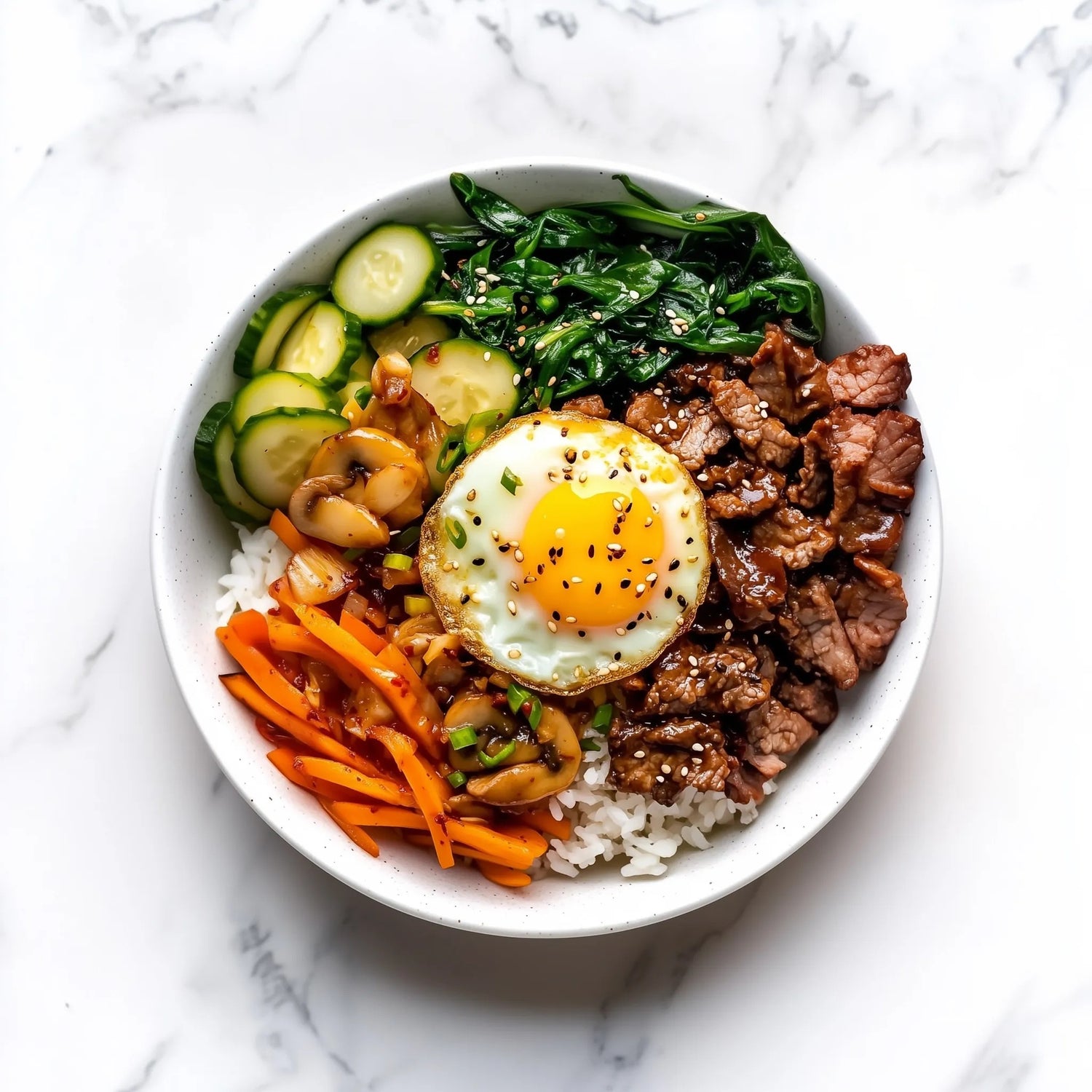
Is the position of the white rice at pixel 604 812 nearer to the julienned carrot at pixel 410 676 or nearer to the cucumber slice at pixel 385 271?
the julienned carrot at pixel 410 676

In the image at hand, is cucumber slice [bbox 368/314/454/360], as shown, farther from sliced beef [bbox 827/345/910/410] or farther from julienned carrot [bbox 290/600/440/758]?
sliced beef [bbox 827/345/910/410]

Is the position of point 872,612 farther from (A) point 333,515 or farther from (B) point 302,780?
(B) point 302,780

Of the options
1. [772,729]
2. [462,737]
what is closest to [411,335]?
[462,737]

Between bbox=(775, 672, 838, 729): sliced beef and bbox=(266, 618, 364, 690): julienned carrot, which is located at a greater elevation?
bbox=(775, 672, 838, 729): sliced beef

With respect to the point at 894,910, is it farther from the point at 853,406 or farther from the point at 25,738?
the point at 25,738

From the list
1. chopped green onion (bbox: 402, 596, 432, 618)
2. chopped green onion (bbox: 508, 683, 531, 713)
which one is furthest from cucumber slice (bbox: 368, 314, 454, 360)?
chopped green onion (bbox: 508, 683, 531, 713)

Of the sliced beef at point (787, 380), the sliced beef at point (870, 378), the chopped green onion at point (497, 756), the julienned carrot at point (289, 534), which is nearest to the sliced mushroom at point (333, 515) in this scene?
the julienned carrot at point (289, 534)

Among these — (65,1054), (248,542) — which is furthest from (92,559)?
(65,1054)

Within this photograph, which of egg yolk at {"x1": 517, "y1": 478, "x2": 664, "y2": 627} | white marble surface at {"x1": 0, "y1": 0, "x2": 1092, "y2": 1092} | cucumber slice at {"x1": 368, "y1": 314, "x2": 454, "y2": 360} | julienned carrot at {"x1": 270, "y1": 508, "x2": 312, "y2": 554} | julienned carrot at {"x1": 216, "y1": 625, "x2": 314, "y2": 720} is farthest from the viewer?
white marble surface at {"x1": 0, "y1": 0, "x2": 1092, "y2": 1092}
